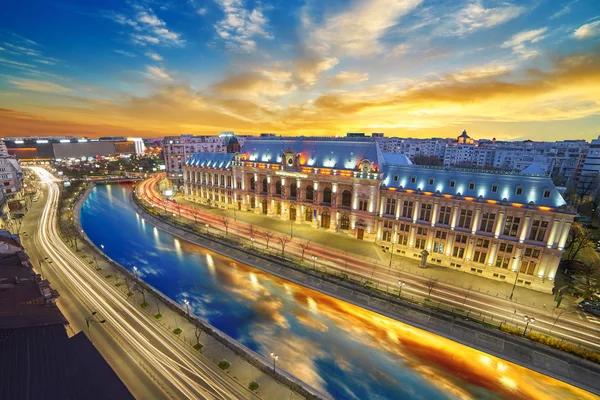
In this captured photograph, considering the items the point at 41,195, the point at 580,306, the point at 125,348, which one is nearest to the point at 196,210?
the point at 125,348

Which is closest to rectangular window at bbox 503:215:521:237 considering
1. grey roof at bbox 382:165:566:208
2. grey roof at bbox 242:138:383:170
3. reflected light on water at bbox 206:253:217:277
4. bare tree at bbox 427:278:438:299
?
grey roof at bbox 382:165:566:208

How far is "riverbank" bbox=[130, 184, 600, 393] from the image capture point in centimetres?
3266

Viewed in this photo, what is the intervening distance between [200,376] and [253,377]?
234 inches

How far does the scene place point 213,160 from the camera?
106 m

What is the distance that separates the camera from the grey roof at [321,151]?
74500mm

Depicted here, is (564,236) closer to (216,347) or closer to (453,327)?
(453,327)

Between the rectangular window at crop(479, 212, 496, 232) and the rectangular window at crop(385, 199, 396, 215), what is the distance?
18129mm

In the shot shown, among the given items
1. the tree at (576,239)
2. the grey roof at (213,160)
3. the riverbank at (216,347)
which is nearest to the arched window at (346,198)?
the grey roof at (213,160)

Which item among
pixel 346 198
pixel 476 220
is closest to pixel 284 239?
pixel 346 198

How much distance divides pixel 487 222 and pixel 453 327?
26.0 meters

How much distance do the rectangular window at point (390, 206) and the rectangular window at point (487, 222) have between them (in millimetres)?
18129

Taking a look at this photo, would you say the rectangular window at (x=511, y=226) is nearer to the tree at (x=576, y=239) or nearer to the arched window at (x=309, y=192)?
the tree at (x=576, y=239)

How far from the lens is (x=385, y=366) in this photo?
34156 mm

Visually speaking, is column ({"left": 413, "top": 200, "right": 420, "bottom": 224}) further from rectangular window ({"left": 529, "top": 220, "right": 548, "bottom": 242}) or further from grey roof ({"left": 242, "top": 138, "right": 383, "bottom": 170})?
rectangular window ({"left": 529, "top": 220, "right": 548, "bottom": 242})
